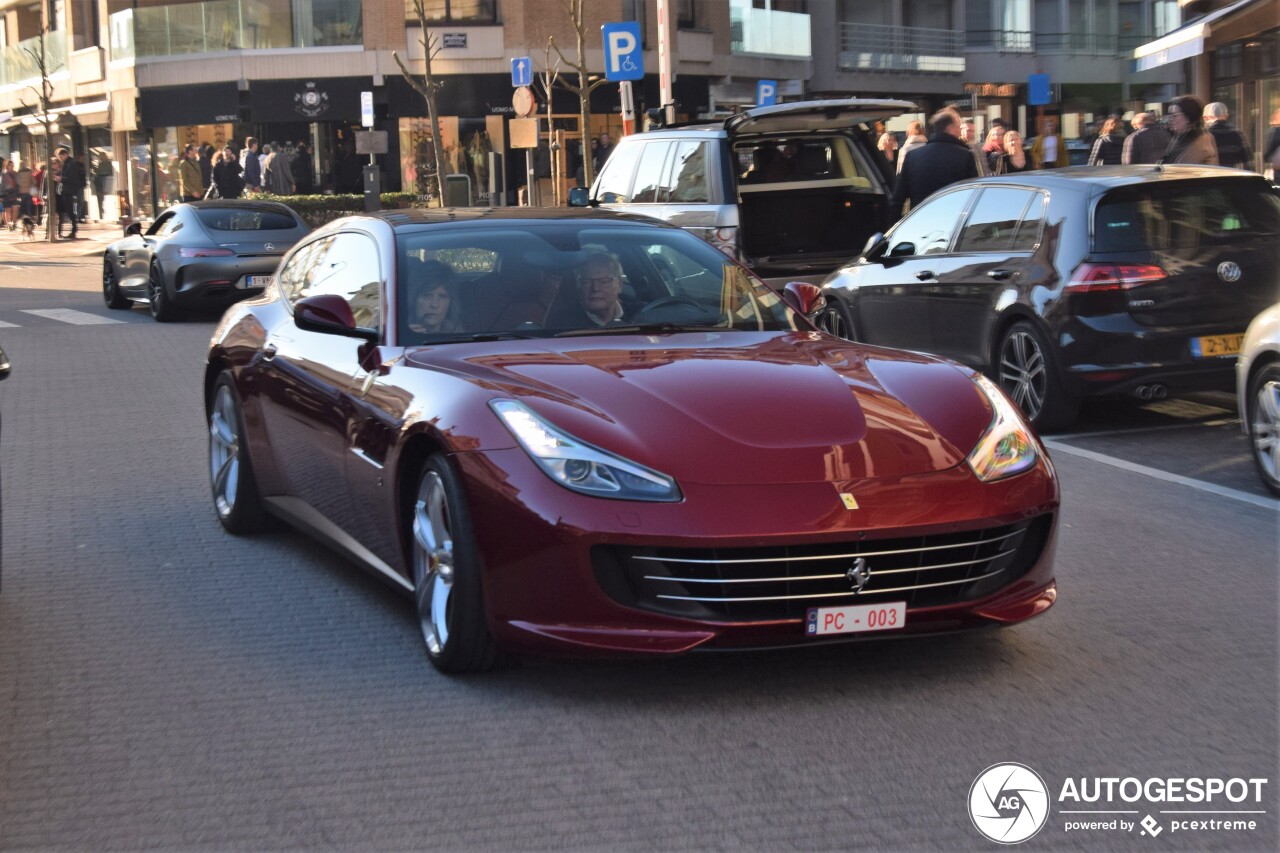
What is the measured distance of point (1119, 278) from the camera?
9680 millimetres

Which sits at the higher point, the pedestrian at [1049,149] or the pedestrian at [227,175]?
the pedestrian at [227,175]

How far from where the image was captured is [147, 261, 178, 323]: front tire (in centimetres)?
1925

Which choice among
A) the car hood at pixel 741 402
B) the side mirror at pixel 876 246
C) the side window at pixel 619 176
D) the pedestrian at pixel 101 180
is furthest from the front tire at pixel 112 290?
the pedestrian at pixel 101 180

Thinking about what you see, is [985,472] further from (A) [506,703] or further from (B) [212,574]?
(B) [212,574]

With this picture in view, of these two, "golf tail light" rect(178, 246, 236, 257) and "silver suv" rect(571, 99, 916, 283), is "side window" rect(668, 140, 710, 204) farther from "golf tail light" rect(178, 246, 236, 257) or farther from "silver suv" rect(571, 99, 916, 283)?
"golf tail light" rect(178, 246, 236, 257)

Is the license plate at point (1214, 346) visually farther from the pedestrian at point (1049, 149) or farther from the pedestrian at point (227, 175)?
the pedestrian at point (227, 175)

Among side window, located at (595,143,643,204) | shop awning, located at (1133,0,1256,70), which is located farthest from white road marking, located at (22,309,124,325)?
shop awning, located at (1133,0,1256,70)

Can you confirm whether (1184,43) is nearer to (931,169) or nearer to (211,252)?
(931,169)

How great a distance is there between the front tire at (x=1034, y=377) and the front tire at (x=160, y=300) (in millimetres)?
11464

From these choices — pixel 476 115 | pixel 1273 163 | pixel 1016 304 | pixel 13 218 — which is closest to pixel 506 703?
pixel 1016 304

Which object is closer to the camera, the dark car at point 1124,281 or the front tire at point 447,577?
the front tire at point 447,577

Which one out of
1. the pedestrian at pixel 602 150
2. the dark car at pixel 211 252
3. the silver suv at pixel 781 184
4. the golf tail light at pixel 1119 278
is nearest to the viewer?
the golf tail light at pixel 1119 278

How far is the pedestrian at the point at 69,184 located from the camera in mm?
41094

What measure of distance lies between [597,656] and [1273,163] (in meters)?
13.1
